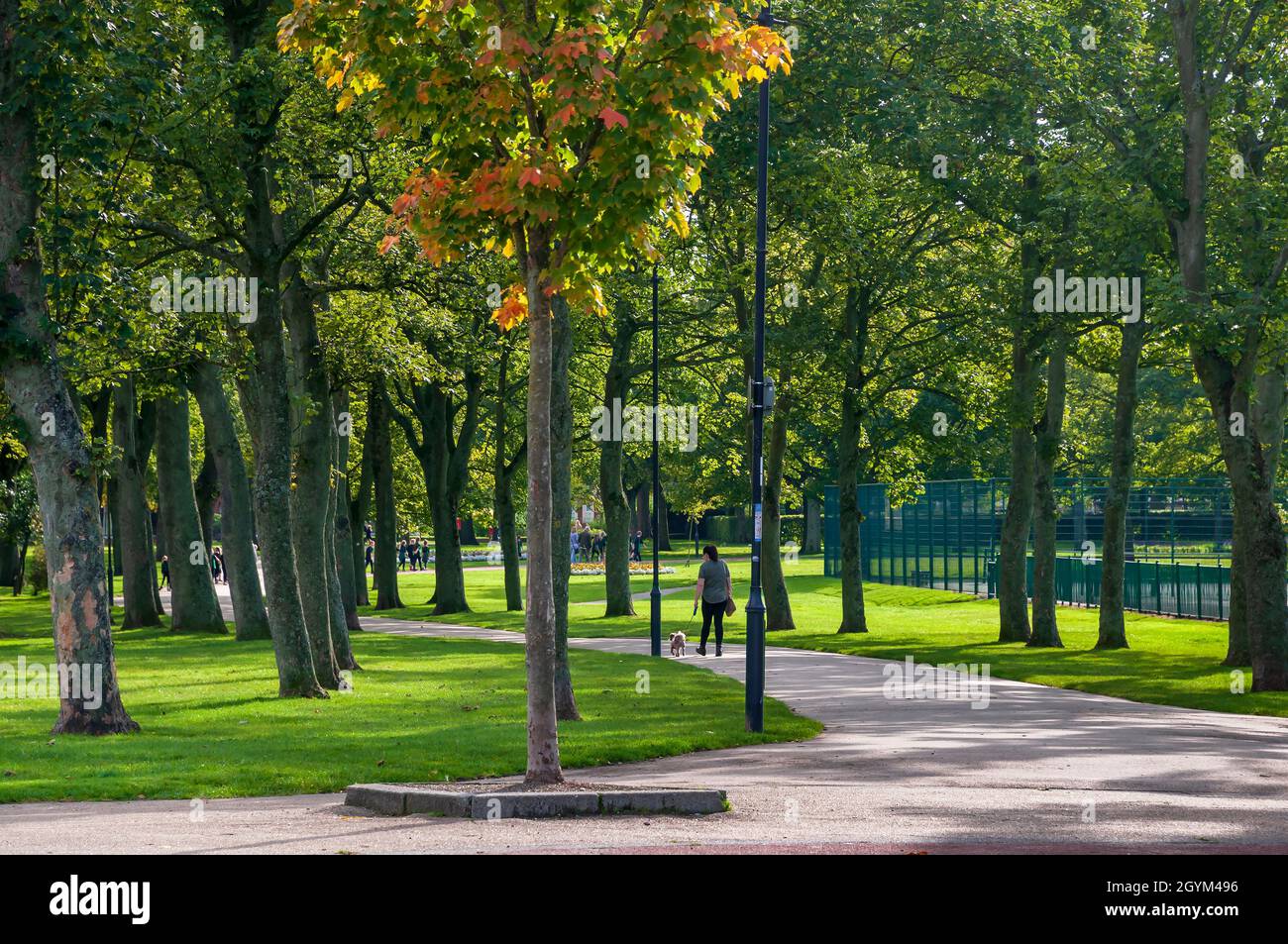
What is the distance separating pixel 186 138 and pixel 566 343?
524 cm

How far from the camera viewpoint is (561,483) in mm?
19703

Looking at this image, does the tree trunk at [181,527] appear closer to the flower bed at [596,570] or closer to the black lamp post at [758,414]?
the black lamp post at [758,414]

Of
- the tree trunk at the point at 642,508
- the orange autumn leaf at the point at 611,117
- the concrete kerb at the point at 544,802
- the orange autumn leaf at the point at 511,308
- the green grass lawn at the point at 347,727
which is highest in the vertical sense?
the orange autumn leaf at the point at 611,117

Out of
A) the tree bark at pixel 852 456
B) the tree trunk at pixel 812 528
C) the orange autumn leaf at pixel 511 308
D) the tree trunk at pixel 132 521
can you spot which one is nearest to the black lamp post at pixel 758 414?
the orange autumn leaf at pixel 511 308

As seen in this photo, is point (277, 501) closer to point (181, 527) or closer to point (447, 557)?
point (181, 527)

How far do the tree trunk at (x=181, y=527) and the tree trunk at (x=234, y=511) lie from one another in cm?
192

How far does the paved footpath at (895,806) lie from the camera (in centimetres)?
1005

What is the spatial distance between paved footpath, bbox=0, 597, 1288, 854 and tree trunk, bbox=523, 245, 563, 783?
1180 mm

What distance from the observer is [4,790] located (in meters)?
13.0

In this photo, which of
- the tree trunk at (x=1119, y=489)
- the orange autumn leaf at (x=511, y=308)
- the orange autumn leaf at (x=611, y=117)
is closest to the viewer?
the orange autumn leaf at (x=611, y=117)

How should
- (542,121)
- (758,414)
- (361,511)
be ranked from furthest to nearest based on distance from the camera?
(361,511) < (758,414) < (542,121)

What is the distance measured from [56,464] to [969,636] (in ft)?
89.6

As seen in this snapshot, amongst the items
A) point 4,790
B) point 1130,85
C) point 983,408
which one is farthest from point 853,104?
point 4,790

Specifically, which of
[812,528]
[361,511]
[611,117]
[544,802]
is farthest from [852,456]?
[812,528]
